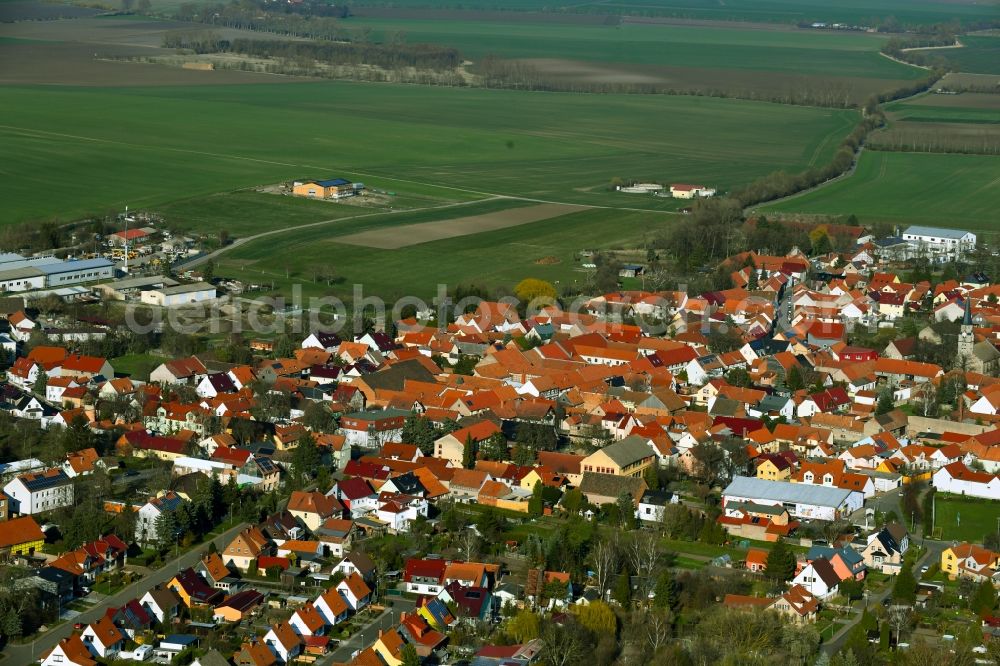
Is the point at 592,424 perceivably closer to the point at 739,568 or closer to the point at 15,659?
the point at 739,568

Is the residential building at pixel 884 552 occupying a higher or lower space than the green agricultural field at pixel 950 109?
higher

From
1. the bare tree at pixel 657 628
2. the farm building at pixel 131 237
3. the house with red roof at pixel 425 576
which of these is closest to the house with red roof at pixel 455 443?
the house with red roof at pixel 425 576

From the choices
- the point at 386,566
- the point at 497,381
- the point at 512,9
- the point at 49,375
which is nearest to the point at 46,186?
the point at 49,375

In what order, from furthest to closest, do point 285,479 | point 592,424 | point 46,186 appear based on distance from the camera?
point 46,186 < point 592,424 < point 285,479

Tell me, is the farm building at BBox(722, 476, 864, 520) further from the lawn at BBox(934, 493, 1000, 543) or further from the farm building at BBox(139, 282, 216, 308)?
the farm building at BBox(139, 282, 216, 308)

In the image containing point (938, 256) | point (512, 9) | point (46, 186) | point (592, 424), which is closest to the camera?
point (592, 424)

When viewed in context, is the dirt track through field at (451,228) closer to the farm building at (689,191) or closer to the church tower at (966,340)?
the farm building at (689,191)
